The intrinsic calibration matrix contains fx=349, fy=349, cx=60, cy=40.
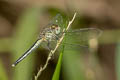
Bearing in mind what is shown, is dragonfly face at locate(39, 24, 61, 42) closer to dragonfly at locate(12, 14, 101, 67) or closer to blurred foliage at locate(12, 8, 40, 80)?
dragonfly at locate(12, 14, 101, 67)

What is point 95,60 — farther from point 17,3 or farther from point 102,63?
point 17,3

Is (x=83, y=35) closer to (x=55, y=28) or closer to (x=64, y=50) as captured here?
(x=55, y=28)

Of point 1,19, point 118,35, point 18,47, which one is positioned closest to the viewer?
point 18,47

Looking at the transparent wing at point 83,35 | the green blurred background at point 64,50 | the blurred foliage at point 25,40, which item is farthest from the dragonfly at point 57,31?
the blurred foliage at point 25,40

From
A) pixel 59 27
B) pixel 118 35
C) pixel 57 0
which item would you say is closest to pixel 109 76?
pixel 118 35

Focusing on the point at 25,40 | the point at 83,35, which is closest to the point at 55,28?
the point at 83,35
